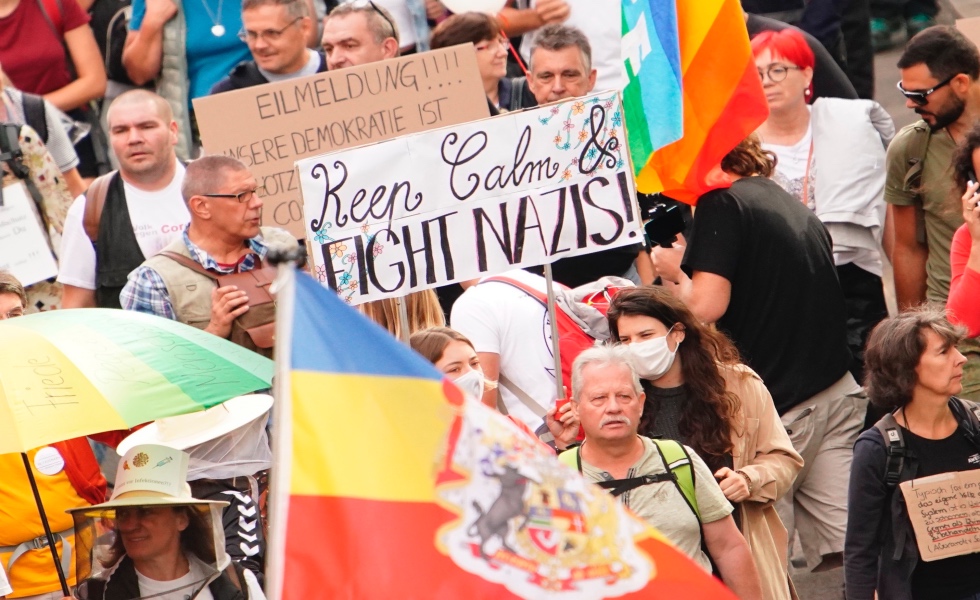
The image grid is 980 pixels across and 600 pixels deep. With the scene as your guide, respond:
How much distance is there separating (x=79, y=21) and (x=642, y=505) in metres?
5.47

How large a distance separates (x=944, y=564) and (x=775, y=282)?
52.9 inches

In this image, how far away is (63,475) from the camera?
593cm

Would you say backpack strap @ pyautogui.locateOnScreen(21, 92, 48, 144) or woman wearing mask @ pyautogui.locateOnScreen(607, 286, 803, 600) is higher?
backpack strap @ pyautogui.locateOnScreen(21, 92, 48, 144)

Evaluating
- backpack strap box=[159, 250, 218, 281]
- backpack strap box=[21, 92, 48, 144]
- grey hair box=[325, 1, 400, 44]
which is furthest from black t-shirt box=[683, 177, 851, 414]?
backpack strap box=[21, 92, 48, 144]

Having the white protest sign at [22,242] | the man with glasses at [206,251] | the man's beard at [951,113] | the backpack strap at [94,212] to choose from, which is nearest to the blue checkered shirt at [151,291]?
the man with glasses at [206,251]

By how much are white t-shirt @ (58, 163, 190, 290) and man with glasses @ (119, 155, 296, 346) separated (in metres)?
0.77

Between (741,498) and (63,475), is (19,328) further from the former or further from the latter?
(741,498)

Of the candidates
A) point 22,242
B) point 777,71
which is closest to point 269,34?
point 22,242

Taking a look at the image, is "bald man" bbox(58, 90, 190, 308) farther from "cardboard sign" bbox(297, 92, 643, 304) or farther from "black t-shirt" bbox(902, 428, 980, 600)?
"black t-shirt" bbox(902, 428, 980, 600)

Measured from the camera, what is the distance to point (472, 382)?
563cm

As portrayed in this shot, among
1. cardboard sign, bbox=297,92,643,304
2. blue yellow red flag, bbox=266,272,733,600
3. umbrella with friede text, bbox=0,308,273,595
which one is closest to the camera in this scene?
blue yellow red flag, bbox=266,272,733,600

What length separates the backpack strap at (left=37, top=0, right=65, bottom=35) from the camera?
8.88 metres

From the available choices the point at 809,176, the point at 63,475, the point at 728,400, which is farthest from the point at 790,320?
the point at 63,475

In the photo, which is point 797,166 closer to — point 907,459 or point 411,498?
point 907,459
